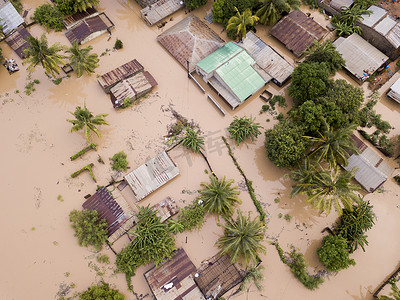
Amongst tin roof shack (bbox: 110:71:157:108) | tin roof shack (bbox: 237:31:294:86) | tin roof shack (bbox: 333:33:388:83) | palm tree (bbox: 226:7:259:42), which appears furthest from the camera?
tin roof shack (bbox: 333:33:388:83)

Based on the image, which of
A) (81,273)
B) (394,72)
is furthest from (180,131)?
(394,72)

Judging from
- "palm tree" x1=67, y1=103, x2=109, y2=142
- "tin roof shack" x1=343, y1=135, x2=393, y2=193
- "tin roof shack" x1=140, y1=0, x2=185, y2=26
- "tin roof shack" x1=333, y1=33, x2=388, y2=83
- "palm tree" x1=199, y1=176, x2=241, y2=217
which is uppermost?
"tin roof shack" x1=140, y1=0, x2=185, y2=26

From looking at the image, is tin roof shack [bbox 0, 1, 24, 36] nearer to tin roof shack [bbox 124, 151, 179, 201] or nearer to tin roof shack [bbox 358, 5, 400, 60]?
tin roof shack [bbox 124, 151, 179, 201]

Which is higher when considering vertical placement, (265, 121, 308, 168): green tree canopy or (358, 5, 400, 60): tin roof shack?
(358, 5, 400, 60): tin roof shack

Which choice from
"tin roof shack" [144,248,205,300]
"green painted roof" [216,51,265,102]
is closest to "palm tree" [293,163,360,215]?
"green painted roof" [216,51,265,102]

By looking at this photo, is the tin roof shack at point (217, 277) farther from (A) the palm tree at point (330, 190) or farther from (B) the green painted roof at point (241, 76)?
(B) the green painted roof at point (241, 76)

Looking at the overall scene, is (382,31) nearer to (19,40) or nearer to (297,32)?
(297,32)

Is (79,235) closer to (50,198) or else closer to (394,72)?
(50,198)
